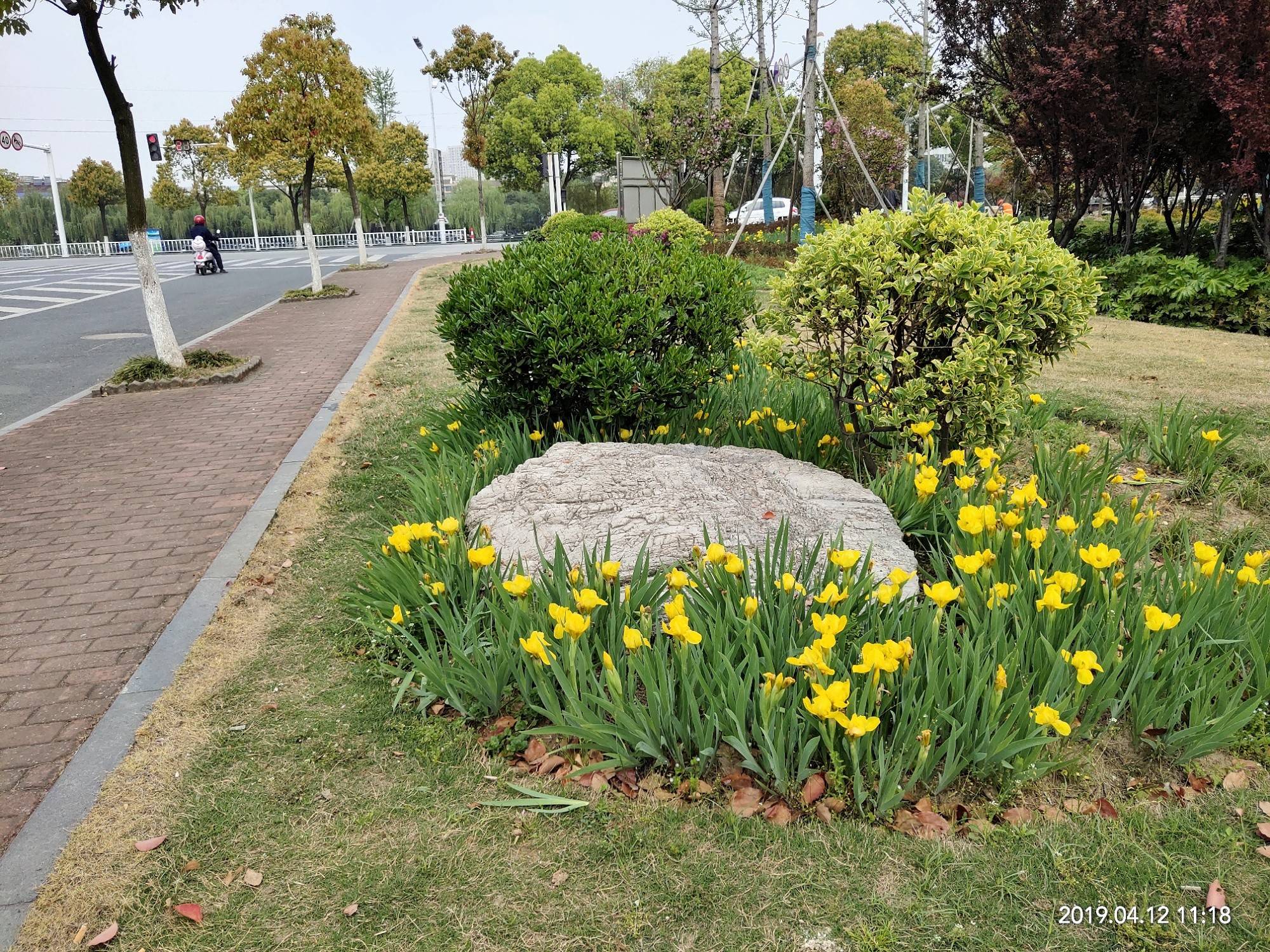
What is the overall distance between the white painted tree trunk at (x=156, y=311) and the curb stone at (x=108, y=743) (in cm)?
498

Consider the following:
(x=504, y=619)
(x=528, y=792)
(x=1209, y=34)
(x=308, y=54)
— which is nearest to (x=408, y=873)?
(x=528, y=792)

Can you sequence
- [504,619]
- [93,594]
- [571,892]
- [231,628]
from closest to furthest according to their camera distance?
1. [571,892]
2. [504,619]
3. [231,628]
4. [93,594]

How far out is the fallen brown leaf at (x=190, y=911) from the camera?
219 centimetres

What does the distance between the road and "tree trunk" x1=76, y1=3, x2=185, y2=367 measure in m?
1.10

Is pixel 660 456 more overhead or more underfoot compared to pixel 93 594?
more overhead

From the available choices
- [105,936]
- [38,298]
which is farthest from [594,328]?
[38,298]

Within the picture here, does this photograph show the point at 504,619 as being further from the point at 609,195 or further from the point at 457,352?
the point at 609,195

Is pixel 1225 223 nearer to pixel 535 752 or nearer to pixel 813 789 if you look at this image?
pixel 813 789

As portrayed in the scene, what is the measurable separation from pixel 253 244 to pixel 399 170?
12367 millimetres

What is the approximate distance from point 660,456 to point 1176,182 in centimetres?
1263

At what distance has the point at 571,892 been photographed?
7.30 ft

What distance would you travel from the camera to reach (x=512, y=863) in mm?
2334

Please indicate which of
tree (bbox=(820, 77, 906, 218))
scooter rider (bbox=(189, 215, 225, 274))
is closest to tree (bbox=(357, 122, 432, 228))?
scooter rider (bbox=(189, 215, 225, 274))

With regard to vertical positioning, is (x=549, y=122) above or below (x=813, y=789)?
above
